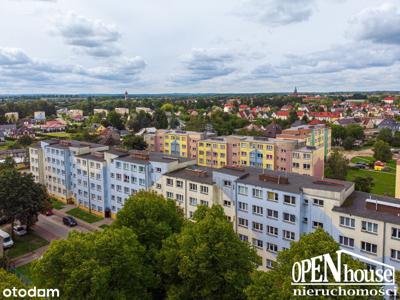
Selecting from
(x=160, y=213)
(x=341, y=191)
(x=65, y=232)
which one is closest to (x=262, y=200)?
(x=341, y=191)

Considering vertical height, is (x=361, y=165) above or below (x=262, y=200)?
below

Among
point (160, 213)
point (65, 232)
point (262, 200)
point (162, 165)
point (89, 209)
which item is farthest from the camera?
point (89, 209)

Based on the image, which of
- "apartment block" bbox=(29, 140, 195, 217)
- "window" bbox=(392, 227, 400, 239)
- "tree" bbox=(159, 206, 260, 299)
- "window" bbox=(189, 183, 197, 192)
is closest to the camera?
"tree" bbox=(159, 206, 260, 299)

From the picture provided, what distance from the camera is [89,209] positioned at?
62.7 metres

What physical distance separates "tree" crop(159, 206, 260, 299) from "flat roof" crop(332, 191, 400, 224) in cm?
1184

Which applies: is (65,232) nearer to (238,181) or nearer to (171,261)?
(238,181)

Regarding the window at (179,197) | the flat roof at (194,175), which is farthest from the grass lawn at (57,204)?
the window at (179,197)

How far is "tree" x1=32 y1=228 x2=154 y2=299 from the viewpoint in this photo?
75.3 ft

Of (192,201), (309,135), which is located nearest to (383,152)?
(309,135)

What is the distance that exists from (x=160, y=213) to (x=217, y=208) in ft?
19.5

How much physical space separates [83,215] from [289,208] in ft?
126

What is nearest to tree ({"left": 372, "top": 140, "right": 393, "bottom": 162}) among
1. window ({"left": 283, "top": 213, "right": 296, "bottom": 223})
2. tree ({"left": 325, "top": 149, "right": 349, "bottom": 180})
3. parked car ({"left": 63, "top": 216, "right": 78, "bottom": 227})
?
tree ({"left": 325, "top": 149, "right": 349, "bottom": 180})

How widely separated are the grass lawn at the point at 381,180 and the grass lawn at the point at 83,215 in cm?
5611

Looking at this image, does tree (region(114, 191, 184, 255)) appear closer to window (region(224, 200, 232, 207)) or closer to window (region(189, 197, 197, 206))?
window (region(224, 200, 232, 207))
